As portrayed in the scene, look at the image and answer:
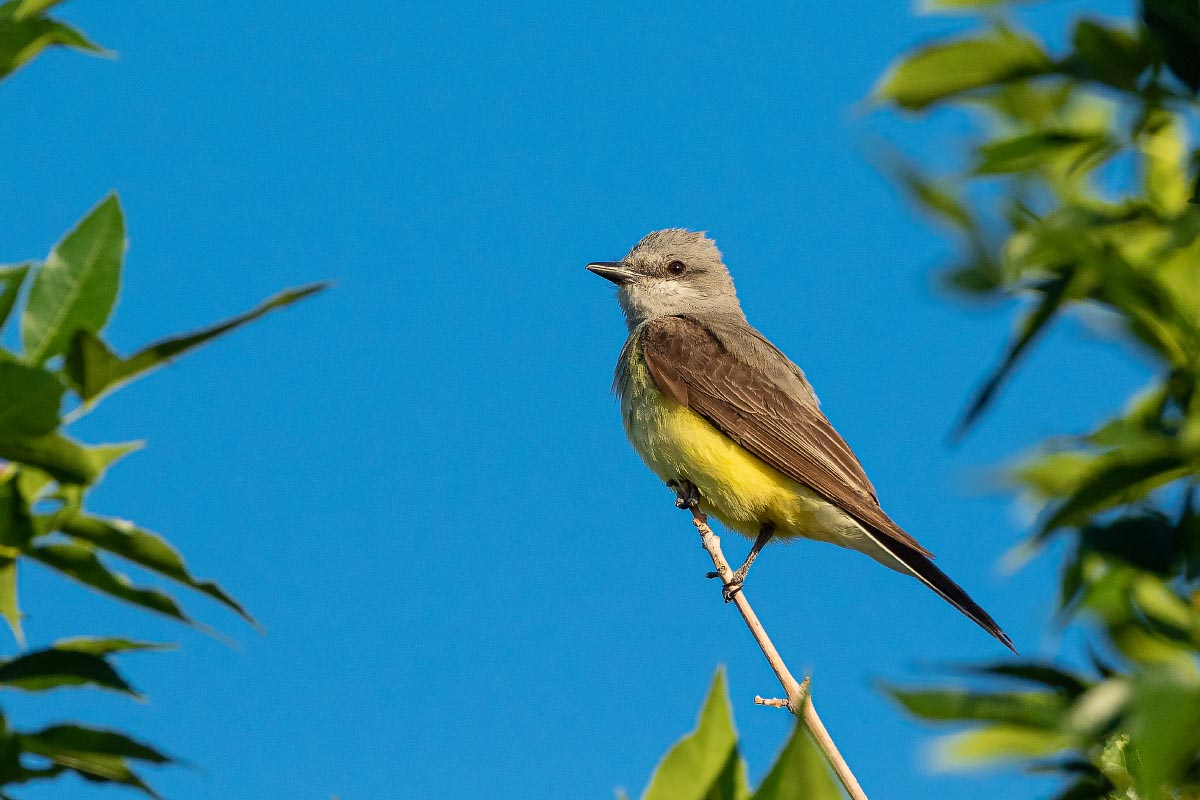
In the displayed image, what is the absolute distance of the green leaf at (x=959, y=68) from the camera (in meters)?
1.57

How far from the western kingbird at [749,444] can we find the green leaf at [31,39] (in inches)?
207

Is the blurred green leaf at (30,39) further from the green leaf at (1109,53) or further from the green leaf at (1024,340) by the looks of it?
the green leaf at (1109,53)

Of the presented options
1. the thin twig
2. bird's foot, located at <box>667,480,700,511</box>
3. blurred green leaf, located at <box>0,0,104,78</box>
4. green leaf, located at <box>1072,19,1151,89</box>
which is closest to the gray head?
bird's foot, located at <box>667,480,700,511</box>

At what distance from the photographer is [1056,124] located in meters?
1.76

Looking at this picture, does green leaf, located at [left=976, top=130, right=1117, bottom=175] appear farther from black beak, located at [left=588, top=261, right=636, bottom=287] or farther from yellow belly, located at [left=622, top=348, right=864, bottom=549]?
black beak, located at [left=588, top=261, right=636, bottom=287]

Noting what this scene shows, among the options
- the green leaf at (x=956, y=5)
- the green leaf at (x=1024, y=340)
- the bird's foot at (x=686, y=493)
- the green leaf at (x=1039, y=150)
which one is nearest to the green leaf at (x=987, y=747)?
the green leaf at (x=1024, y=340)

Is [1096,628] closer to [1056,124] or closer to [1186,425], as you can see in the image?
[1186,425]

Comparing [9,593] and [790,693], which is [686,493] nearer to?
[790,693]

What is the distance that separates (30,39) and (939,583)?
564 cm

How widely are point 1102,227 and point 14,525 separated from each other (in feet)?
4.43

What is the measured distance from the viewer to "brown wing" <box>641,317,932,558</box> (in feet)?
23.3

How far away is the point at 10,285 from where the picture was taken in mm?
1514

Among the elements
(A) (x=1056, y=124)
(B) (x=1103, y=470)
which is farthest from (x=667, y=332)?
(B) (x=1103, y=470)

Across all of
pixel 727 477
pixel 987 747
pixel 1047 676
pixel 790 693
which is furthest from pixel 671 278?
pixel 1047 676
